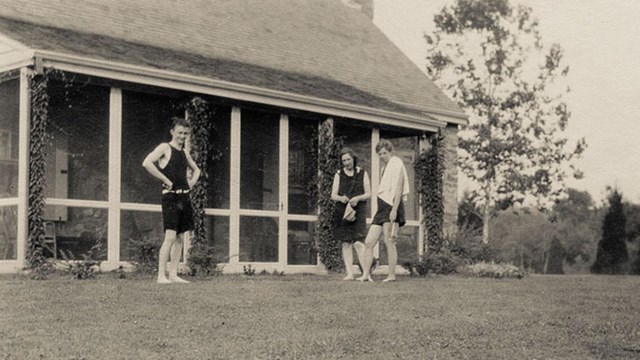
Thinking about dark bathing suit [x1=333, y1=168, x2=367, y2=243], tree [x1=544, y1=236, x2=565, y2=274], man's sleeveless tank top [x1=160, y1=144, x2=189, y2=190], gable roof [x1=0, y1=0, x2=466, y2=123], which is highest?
gable roof [x1=0, y1=0, x2=466, y2=123]

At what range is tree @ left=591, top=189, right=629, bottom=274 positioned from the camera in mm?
28406

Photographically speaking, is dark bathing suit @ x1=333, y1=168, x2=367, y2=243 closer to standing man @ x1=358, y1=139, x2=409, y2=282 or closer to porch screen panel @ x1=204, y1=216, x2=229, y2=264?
standing man @ x1=358, y1=139, x2=409, y2=282

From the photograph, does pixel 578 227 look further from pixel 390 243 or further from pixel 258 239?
pixel 390 243

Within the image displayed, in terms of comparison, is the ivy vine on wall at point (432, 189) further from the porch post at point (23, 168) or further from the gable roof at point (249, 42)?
the porch post at point (23, 168)

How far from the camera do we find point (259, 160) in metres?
14.1

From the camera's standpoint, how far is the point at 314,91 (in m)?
15.3

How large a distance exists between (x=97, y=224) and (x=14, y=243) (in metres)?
1.11

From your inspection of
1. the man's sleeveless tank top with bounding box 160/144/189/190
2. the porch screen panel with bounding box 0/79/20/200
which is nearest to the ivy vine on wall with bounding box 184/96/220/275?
the porch screen panel with bounding box 0/79/20/200

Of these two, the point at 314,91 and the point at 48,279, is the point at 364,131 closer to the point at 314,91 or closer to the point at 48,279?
the point at 314,91

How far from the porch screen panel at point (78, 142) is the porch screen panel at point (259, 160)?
7.80ft

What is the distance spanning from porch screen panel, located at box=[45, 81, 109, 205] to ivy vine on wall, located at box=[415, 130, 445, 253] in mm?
6599

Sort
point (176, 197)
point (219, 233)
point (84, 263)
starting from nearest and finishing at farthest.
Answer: point (176, 197) < point (84, 263) < point (219, 233)

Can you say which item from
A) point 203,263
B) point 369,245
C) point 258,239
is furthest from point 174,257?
point 258,239

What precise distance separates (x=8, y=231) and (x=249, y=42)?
A: 7.09 metres
